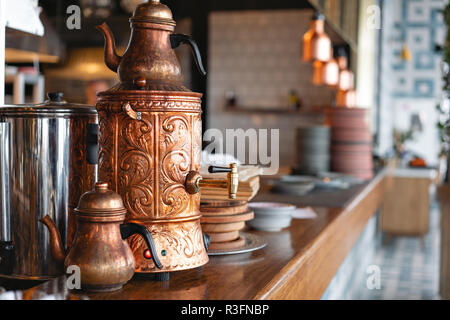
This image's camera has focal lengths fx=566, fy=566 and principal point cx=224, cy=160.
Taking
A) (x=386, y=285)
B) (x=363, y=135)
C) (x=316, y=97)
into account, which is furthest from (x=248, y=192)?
(x=316, y=97)

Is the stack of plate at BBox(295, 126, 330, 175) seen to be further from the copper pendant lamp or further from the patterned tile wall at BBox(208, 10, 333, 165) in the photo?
the patterned tile wall at BBox(208, 10, 333, 165)

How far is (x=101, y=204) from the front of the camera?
941 millimetres

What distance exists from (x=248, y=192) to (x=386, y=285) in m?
3.72

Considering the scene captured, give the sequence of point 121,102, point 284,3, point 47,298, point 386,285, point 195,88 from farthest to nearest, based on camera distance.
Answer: point 284,3
point 195,88
point 386,285
point 121,102
point 47,298

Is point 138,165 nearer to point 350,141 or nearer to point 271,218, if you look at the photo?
point 271,218

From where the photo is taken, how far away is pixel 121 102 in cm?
105

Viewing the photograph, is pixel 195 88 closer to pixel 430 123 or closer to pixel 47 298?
pixel 47 298

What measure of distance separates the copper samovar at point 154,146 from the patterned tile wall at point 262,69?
7680 millimetres

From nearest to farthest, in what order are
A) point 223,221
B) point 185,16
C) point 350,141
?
point 223,221
point 350,141
point 185,16

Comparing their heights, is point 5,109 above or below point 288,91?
below

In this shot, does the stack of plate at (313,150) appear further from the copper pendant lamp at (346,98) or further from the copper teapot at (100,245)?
the copper teapot at (100,245)

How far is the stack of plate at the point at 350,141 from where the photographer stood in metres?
4.00

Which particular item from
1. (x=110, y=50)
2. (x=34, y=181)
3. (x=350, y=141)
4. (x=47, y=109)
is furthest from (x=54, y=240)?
(x=350, y=141)

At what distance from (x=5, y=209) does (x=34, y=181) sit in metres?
0.09
